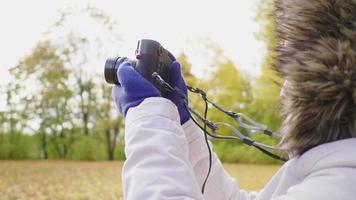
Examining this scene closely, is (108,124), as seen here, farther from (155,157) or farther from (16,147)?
(155,157)

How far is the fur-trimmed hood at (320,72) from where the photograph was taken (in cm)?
71

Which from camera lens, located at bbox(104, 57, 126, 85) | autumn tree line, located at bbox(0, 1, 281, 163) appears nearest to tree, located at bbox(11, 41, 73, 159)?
autumn tree line, located at bbox(0, 1, 281, 163)

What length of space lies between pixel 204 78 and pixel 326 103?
51.9 ft

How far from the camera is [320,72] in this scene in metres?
0.72

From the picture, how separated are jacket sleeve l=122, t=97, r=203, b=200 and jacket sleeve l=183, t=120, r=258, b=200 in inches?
8.8

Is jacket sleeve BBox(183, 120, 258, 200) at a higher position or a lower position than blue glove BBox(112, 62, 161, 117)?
lower

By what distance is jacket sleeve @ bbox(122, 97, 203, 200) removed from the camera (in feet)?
2.49

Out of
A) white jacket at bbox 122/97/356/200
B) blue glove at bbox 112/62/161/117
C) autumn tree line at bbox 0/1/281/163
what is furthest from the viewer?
autumn tree line at bbox 0/1/281/163

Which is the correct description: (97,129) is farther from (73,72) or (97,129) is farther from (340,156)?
(340,156)

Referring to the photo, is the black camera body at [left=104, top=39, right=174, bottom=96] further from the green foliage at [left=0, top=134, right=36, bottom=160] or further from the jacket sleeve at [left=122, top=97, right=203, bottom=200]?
the green foliage at [left=0, top=134, right=36, bottom=160]

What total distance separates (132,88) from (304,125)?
0.30 meters

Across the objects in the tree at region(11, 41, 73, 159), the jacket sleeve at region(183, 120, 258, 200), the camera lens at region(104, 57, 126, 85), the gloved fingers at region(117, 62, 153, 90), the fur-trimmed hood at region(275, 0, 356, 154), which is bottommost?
the tree at region(11, 41, 73, 159)

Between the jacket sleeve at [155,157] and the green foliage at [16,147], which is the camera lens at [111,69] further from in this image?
the green foliage at [16,147]

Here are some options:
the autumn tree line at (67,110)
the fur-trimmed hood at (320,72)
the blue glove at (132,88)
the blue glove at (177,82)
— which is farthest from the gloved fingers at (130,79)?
the autumn tree line at (67,110)
